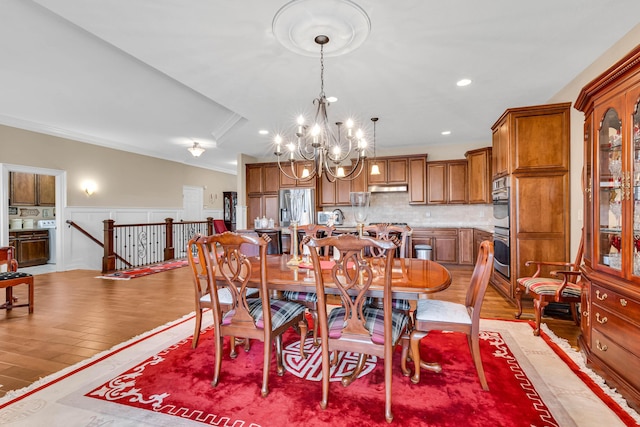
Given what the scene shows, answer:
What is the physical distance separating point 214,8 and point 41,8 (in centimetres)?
163

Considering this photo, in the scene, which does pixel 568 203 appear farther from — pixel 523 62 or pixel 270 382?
pixel 270 382

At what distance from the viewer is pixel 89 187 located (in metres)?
6.48

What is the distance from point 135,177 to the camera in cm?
752

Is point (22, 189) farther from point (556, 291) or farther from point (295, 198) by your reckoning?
point (556, 291)

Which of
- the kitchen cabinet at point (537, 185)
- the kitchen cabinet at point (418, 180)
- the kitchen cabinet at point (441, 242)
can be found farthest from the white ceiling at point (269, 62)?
the kitchen cabinet at point (441, 242)

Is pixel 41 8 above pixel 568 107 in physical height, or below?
above

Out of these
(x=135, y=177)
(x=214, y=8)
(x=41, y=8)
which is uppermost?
(x=41, y=8)

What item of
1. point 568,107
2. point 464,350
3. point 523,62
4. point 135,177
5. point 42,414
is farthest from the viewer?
point 135,177

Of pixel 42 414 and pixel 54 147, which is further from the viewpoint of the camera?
pixel 54 147

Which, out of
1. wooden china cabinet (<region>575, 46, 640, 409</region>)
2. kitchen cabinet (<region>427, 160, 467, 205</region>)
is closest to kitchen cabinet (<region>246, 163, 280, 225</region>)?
kitchen cabinet (<region>427, 160, 467, 205</region>)

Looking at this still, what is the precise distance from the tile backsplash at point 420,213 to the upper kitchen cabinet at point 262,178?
133cm

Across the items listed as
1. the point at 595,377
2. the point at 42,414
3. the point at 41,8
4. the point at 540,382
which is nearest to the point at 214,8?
the point at 41,8

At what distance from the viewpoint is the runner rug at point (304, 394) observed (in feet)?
5.48

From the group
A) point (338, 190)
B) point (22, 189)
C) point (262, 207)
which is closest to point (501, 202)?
point (338, 190)
